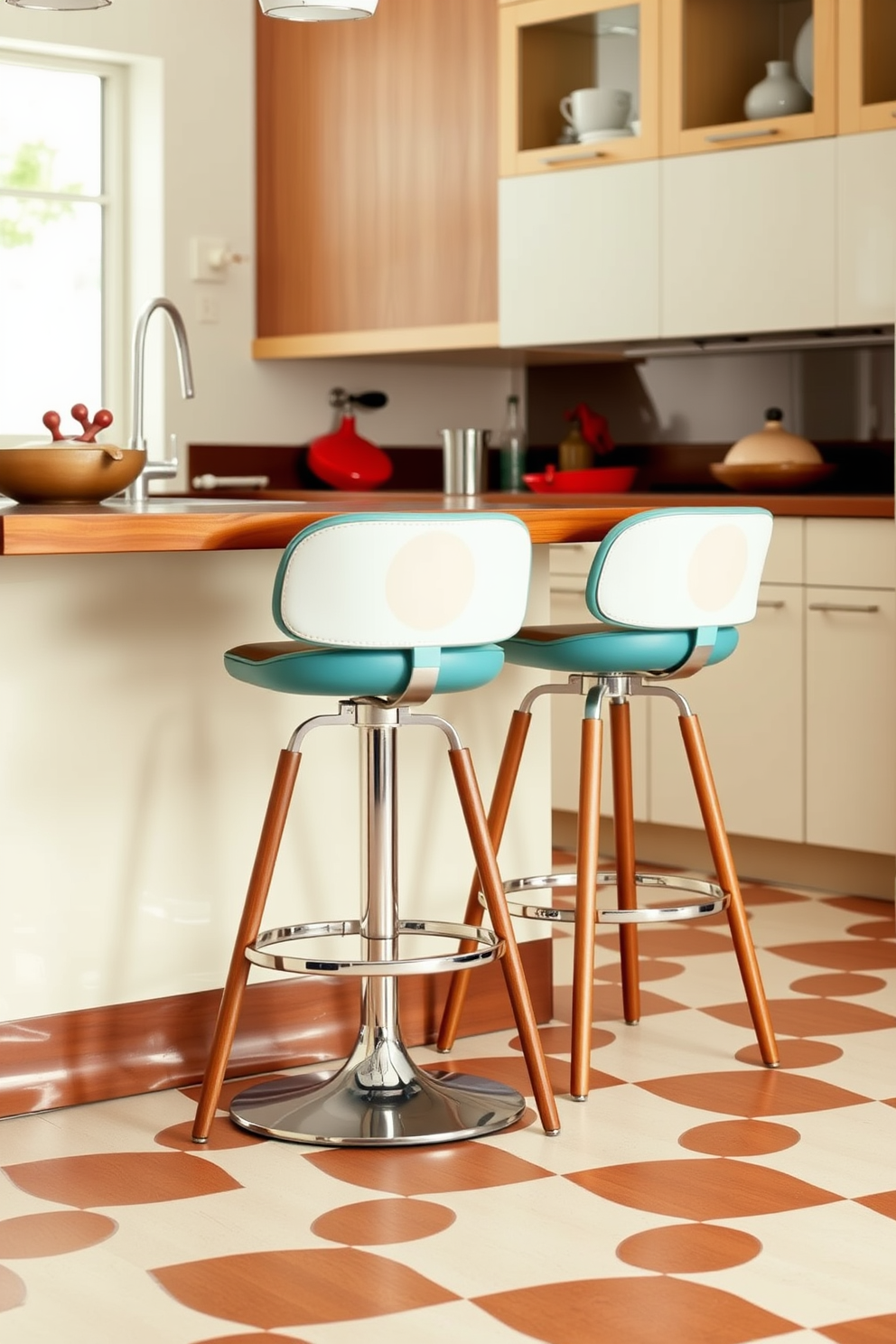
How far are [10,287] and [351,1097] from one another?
10.8 feet

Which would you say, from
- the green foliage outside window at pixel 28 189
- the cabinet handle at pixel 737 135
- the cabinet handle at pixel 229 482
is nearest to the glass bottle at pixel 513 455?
the cabinet handle at pixel 229 482

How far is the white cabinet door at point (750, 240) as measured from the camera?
459 centimetres

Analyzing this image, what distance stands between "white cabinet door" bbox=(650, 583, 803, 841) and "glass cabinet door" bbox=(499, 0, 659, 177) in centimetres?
129

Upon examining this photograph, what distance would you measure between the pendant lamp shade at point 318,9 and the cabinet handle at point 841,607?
6.02ft

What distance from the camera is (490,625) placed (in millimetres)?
2738

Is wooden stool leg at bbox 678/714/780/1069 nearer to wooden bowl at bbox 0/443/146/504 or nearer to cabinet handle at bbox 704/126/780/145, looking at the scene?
wooden bowl at bbox 0/443/146/504

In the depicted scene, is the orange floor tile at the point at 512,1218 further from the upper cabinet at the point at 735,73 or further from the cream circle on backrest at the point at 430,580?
the upper cabinet at the point at 735,73

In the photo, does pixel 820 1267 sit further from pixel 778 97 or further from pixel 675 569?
pixel 778 97

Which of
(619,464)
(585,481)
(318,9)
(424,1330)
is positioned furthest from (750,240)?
(424,1330)

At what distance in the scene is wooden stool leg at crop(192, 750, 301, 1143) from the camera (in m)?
2.81

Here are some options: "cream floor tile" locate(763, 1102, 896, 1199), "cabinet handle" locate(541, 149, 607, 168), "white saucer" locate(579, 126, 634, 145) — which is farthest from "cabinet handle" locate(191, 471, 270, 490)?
"cream floor tile" locate(763, 1102, 896, 1199)

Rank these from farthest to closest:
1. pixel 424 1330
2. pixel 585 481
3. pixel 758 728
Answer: pixel 585 481, pixel 758 728, pixel 424 1330

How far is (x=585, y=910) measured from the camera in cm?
301

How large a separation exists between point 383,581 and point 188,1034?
94 centimetres
